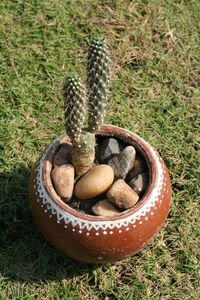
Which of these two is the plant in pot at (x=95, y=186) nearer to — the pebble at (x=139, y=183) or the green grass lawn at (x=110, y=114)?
the pebble at (x=139, y=183)

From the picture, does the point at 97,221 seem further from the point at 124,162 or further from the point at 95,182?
the point at 124,162

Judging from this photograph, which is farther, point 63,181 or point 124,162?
point 124,162

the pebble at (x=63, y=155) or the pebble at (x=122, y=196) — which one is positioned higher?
the pebble at (x=122, y=196)

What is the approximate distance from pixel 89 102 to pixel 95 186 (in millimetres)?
443

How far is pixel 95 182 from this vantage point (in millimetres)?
2447

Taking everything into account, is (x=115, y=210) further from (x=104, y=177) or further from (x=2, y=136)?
(x=2, y=136)

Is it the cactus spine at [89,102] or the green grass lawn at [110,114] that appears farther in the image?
the green grass lawn at [110,114]

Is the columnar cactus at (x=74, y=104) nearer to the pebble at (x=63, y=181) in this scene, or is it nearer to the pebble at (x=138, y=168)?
the pebble at (x=63, y=181)

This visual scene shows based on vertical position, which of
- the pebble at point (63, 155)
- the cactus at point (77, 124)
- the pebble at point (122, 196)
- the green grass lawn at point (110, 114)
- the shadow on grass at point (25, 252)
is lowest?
the shadow on grass at point (25, 252)

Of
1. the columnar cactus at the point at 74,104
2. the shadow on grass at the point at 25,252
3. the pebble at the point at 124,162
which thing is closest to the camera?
the columnar cactus at the point at 74,104

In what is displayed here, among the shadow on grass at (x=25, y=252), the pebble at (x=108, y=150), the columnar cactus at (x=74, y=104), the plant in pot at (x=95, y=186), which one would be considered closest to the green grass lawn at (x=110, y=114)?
the shadow on grass at (x=25, y=252)

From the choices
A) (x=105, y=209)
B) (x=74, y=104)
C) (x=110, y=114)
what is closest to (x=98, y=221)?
(x=105, y=209)

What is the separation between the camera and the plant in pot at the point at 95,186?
2322 millimetres

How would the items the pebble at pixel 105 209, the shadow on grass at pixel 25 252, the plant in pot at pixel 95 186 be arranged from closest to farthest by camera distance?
the plant in pot at pixel 95 186
the pebble at pixel 105 209
the shadow on grass at pixel 25 252
